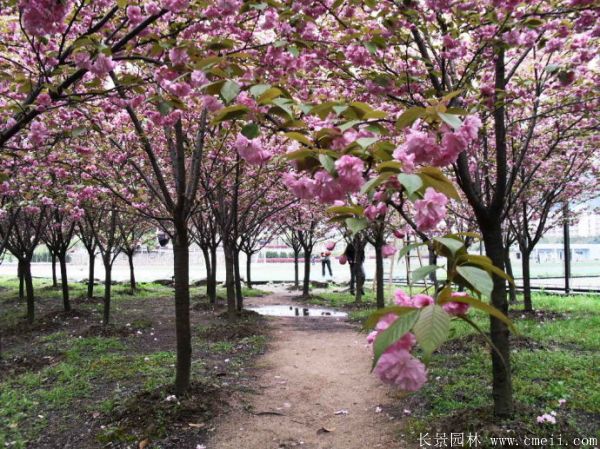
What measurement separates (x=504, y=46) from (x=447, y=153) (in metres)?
2.36

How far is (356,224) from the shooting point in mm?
1405

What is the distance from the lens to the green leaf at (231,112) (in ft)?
4.51

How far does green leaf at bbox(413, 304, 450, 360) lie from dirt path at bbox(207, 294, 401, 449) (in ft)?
10.3

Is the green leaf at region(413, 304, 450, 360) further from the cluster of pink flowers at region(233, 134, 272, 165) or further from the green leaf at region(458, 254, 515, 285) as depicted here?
the cluster of pink flowers at region(233, 134, 272, 165)

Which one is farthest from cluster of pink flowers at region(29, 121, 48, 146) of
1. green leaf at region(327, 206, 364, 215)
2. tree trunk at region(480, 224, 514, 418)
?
tree trunk at region(480, 224, 514, 418)

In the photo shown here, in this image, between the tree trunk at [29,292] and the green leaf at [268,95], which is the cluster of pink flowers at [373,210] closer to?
the green leaf at [268,95]

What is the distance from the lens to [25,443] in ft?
12.5

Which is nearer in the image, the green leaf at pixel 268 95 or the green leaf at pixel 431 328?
the green leaf at pixel 431 328

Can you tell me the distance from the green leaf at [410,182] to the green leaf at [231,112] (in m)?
0.55

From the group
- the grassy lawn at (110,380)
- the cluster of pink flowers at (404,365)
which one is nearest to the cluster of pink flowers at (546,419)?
the grassy lawn at (110,380)

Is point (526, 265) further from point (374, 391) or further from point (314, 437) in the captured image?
point (314, 437)

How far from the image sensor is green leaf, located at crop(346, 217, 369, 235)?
1.37 m

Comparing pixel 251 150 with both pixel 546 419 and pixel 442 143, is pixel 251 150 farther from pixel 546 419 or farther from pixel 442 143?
pixel 546 419

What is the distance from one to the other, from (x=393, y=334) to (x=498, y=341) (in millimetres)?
3117
